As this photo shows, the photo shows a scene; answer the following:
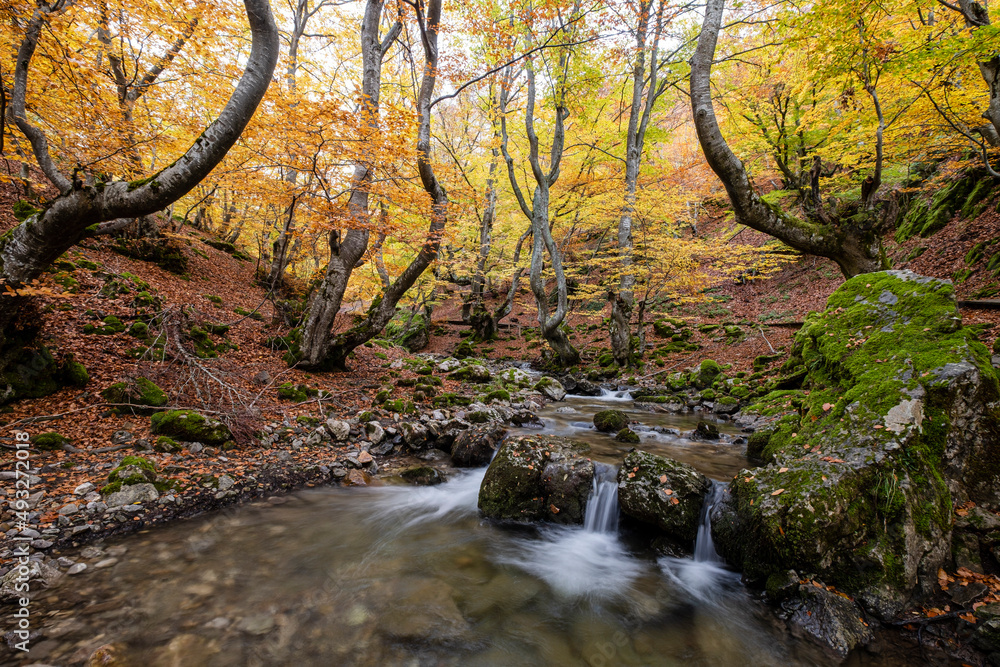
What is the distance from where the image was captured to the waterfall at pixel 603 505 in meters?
4.45

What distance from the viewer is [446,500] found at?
511 cm

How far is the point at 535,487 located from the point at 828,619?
2799mm

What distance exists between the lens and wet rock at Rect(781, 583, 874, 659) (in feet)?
8.55

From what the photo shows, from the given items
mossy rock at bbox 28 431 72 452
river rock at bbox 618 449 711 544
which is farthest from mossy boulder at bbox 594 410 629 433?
mossy rock at bbox 28 431 72 452

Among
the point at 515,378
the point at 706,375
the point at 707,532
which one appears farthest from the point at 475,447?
the point at 706,375

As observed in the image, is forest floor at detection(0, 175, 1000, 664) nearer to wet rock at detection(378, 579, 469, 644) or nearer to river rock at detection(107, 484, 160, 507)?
river rock at detection(107, 484, 160, 507)

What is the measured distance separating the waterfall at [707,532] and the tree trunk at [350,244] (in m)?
7.44

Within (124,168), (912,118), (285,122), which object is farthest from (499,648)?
(912,118)

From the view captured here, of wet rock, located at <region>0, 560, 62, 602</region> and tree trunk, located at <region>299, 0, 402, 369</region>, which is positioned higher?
tree trunk, located at <region>299, 0, 402, 369</region>

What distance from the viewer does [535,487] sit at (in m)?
4.68

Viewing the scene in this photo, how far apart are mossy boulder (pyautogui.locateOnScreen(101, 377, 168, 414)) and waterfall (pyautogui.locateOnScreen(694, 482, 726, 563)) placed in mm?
6989

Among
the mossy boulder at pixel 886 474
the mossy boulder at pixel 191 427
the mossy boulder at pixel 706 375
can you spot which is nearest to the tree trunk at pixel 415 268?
the mossy boulder at pixel 191 427

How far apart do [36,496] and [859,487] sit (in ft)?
23.9

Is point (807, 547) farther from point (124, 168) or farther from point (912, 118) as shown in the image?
point (124, 168)
